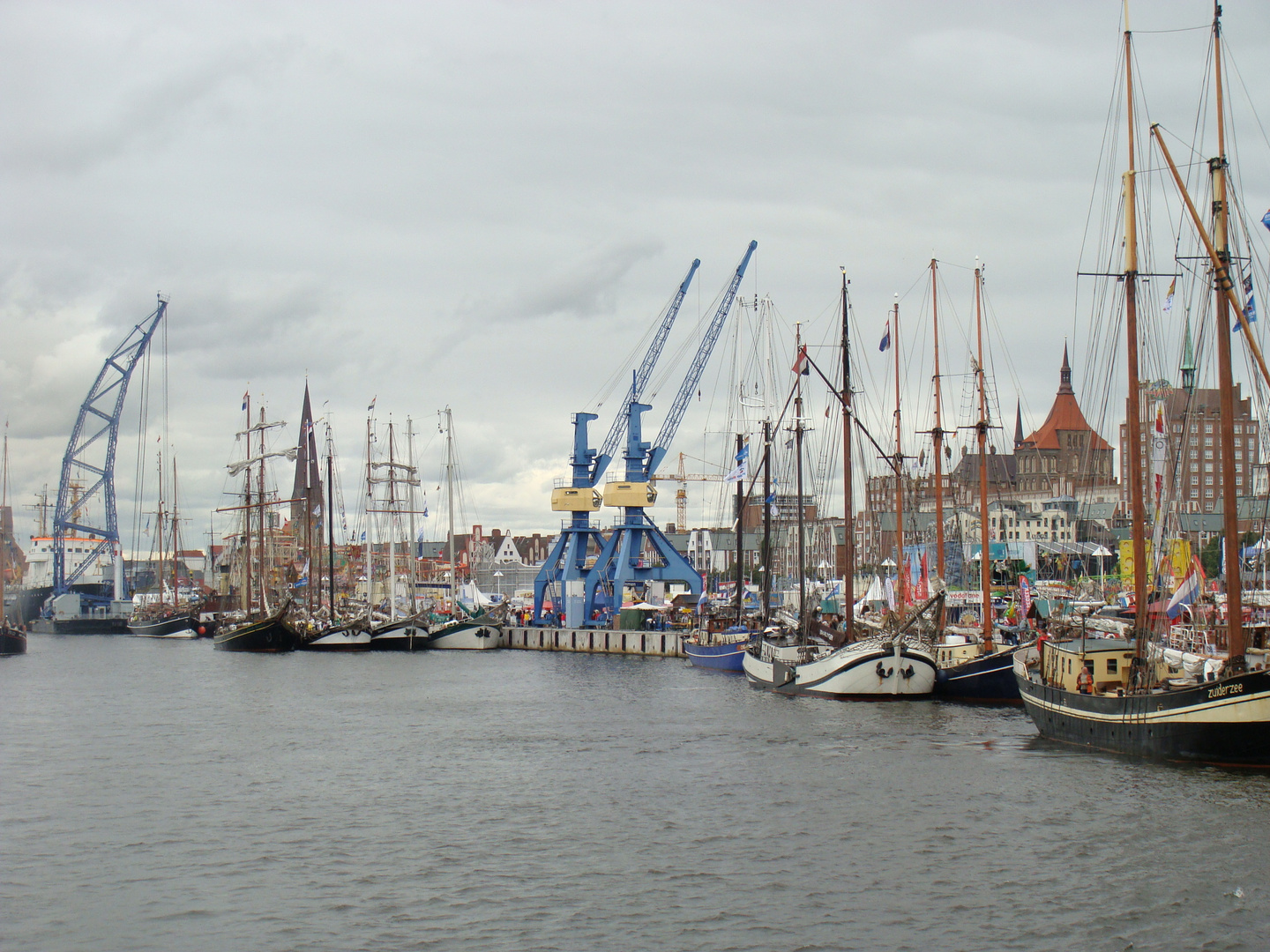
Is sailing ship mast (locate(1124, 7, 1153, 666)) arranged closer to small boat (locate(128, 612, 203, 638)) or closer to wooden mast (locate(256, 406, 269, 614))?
wooden mast (locate(256, 406, 269, 614))

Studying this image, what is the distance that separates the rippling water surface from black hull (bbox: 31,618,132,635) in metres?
104

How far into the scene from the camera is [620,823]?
91.8 feet

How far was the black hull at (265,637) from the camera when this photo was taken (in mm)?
98125

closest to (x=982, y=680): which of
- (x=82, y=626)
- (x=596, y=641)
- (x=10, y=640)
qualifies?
(x=596, y=641)

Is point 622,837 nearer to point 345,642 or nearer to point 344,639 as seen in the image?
point 345,642

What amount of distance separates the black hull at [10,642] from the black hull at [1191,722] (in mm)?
83039

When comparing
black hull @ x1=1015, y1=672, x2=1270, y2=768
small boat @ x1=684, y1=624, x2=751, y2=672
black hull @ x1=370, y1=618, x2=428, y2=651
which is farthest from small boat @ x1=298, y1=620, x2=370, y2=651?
black hull @ x1=1015, y1=672, x2=1270, y2=768

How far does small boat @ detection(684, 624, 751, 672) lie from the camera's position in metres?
72.1

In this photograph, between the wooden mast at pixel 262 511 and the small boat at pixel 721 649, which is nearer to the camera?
the small boat at pixel 721 649

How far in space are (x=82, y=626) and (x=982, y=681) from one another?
415ft

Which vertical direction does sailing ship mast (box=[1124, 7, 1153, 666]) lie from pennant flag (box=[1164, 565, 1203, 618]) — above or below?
above

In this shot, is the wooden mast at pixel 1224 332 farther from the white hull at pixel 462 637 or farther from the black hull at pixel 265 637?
the black hull at pixel 265 637

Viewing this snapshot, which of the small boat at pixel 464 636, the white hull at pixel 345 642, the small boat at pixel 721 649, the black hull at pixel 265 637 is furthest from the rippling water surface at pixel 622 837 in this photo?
the small boat at pixel 464 636

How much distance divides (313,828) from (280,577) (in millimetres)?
129861
